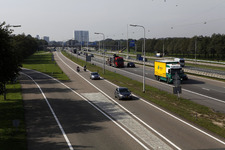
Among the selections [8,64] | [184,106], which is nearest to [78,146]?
[8,64]

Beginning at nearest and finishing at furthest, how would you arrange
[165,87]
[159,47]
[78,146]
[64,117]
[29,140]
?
[78,146] < [29,140] < [64,117] < [165,87] < [159,47]

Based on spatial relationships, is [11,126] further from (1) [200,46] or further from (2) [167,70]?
(1) [200,46]

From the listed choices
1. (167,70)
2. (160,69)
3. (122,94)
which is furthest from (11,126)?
(160,69)

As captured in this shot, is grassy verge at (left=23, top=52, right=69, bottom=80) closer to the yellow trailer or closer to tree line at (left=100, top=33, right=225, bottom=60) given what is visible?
the yellow trailer

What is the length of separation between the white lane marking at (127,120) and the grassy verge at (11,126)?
836 centimetres

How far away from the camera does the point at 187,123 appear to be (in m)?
21.6

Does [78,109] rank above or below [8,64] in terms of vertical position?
below

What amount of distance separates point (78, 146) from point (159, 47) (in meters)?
150

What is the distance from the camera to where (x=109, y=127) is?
20812mm

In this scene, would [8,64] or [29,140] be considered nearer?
Answer: [29,140]

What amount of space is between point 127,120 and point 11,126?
1020 centimetres

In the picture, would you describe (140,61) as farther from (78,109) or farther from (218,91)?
(78,109)

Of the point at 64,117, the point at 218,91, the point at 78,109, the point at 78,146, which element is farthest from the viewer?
the point at 218,91

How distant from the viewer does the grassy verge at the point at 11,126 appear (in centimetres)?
1672
